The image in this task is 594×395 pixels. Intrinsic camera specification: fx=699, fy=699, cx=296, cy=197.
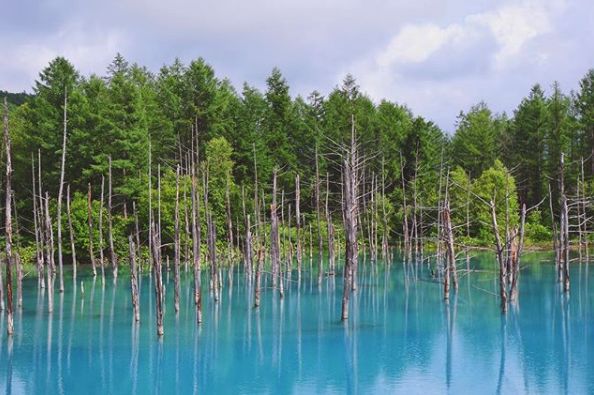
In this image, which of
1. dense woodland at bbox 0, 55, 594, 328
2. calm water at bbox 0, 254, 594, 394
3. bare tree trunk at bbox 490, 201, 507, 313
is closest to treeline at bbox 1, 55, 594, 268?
dense woodland at bbox 0, 55, 594, 328

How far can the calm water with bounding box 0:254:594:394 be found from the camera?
17.1 m

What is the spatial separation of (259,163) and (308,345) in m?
31.6

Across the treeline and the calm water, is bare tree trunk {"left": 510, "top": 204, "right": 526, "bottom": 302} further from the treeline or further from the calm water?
the treeline

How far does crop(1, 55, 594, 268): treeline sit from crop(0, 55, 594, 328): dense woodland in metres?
0.12

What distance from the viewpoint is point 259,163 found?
51.9m

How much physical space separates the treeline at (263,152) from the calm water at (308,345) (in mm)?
10743

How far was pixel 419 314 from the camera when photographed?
26656mm

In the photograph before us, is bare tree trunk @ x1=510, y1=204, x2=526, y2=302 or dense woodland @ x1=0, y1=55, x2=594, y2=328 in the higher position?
dense woodland @ x1=0, y1=55, x2=594, y2=328

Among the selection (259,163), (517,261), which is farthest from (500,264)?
(259,163)

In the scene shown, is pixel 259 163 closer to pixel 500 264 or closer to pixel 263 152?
pixel 263 152

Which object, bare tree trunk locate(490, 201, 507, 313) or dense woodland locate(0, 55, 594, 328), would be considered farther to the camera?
dense woodland locate(0, 55, 594, 328)

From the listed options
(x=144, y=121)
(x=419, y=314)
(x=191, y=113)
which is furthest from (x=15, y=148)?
(x=419, y=314)

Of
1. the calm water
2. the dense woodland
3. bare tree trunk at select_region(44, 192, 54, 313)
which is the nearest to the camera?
the calm water

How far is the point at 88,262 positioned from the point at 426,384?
105 ft
